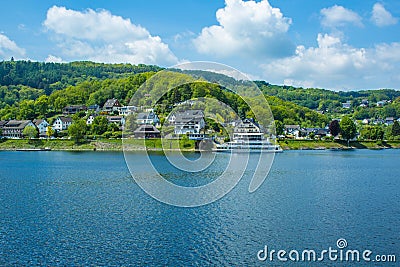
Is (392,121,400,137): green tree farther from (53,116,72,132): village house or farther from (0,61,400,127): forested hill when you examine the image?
(53,116,72,132): village house

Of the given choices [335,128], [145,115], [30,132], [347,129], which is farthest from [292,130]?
[30,132]

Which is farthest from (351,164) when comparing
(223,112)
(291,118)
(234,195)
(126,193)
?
(291,118)

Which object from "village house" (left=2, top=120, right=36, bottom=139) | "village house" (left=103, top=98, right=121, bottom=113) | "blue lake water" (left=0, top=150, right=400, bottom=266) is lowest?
"blue lake water" (left=0, top=150, right=400, bottom=266)

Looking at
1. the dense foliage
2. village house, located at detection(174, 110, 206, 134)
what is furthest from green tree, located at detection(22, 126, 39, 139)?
village house, located at detection(174, 110, 206, 134)

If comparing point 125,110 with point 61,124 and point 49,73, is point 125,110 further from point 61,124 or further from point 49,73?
point 49,73

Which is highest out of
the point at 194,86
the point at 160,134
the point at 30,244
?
the point at 194,86

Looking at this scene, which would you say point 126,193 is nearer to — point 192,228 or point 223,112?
point 192,228
